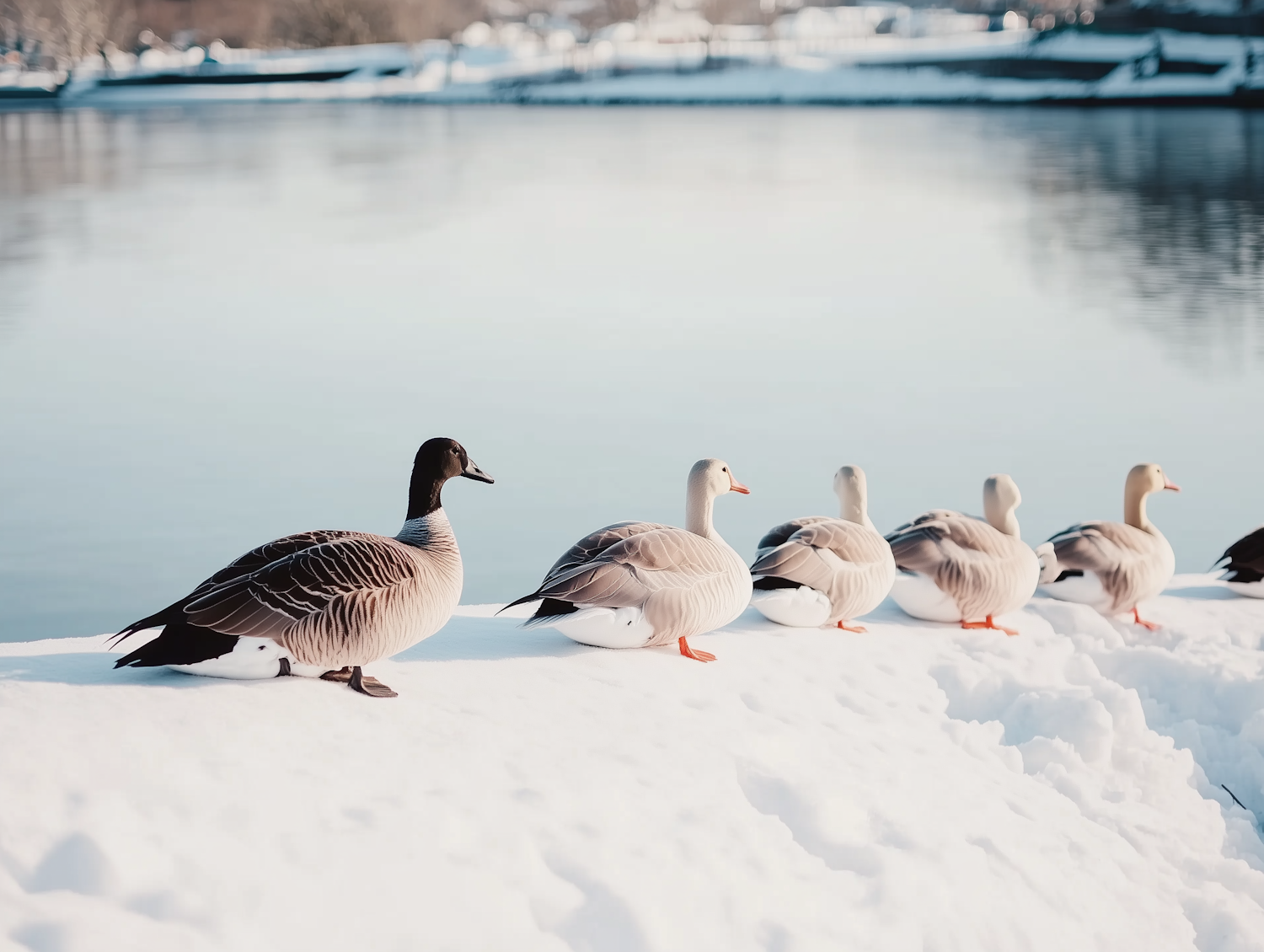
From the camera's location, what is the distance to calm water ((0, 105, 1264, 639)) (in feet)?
35.6

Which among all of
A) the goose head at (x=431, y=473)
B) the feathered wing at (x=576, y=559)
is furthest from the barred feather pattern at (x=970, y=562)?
the goose head at (x=431, y=473)

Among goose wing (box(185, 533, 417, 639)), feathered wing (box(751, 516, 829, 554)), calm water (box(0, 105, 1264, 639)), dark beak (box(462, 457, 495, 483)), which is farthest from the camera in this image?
calm water (box(0, 105, 1264, 639))

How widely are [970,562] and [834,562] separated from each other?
0.78 m

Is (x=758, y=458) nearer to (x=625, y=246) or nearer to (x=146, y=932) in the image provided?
(x=146, y=932)

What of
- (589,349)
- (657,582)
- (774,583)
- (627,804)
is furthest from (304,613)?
(589,349)

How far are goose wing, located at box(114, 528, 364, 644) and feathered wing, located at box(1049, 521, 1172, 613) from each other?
4.09 m

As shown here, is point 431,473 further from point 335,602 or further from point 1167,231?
point 1167,231

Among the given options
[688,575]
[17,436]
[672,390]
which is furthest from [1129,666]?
[17,436]

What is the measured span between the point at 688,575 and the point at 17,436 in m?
9.52

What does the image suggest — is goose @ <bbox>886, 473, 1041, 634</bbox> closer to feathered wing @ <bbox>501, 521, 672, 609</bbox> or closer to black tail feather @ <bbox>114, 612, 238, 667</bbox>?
feathered wing @ <bbox>501, 521, 672, 609</bbox>

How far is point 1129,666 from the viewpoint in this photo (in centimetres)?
688

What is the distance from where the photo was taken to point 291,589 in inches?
192

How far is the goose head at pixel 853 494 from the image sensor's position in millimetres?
7094

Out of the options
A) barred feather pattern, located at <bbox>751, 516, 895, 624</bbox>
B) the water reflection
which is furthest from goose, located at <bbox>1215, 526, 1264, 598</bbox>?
the water reflection
